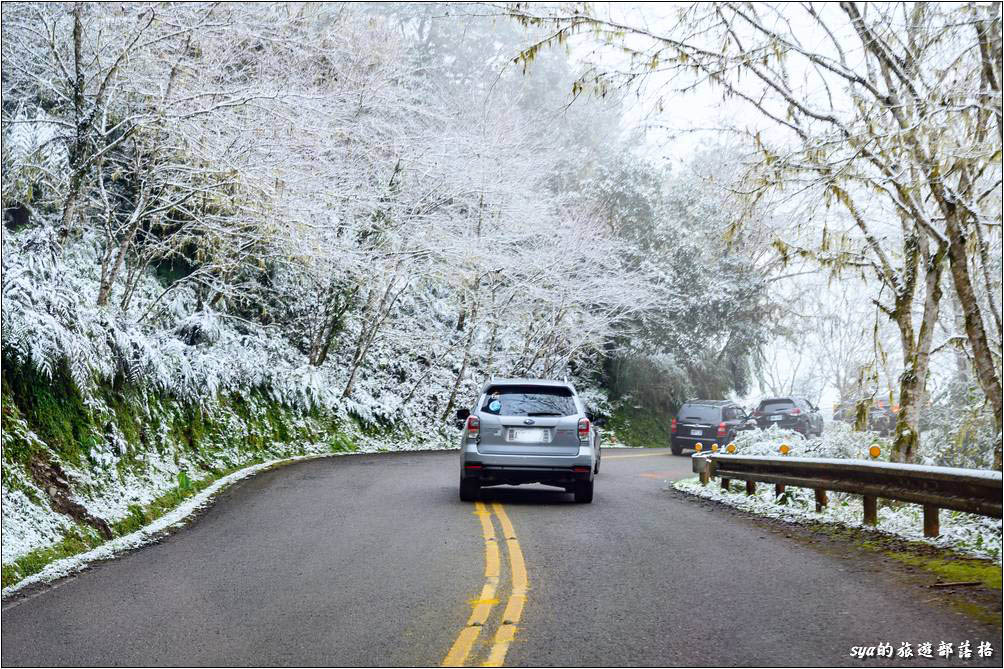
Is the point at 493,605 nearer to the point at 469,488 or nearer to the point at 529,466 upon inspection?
the point at 529,466

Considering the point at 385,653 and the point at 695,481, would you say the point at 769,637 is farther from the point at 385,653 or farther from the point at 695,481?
the point at 695,481

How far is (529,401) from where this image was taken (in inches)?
539

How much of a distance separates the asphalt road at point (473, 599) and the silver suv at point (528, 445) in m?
1.34

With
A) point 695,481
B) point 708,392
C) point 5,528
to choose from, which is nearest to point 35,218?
point 5,528

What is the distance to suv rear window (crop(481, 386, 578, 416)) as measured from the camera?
13.6 m

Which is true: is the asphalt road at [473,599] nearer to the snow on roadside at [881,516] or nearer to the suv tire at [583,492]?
the snow on roadside at [881,516]

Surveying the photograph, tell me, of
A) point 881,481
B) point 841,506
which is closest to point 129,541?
point 881,481

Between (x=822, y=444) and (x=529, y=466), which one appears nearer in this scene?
(x=529, y=466)

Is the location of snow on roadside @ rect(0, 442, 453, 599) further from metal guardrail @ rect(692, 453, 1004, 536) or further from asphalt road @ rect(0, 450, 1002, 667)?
metal guardrail @ rect(692, 453, 1004, 536)

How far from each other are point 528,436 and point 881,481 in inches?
195

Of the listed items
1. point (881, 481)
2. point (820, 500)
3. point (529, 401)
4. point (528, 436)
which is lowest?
point (820, 500)

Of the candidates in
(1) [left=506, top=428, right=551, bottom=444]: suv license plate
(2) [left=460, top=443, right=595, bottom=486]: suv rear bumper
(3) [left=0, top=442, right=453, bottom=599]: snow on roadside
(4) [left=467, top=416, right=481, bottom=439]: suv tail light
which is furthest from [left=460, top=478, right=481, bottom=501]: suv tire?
(3) [left=0, top=442, right=453, bottom=599]: snow on roadside

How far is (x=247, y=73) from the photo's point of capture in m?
20.9

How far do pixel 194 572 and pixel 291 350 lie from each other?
65.7ft
